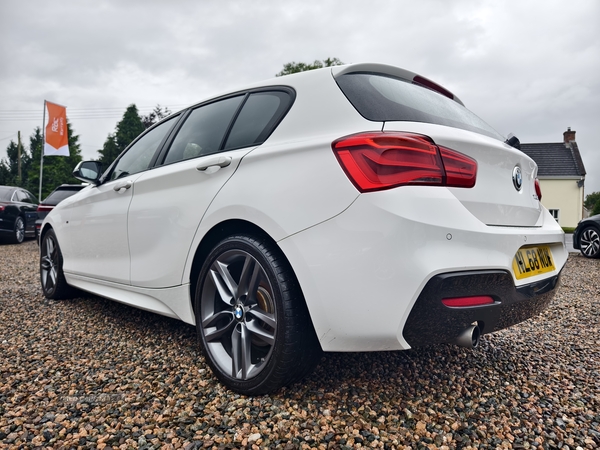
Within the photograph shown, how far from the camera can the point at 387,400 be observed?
6.45 feet

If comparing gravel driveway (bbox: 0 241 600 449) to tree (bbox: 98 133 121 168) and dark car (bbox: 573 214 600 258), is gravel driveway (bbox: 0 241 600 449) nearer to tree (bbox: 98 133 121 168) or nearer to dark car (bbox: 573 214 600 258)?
dark car (bbox: 573 214 600 258)

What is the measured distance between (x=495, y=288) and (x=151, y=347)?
206cm

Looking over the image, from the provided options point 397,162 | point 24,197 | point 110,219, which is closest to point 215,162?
point 397,162

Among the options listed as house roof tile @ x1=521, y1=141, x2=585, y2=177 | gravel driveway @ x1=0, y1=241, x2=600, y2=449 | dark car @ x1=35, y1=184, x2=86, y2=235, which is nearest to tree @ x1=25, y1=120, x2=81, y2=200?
dark car @ x1=35, y1=184, x2=86, y2=235

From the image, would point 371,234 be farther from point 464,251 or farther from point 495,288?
point 495,288

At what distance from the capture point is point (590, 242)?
875 cm

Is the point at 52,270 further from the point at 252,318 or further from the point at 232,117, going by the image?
the point at 252,318

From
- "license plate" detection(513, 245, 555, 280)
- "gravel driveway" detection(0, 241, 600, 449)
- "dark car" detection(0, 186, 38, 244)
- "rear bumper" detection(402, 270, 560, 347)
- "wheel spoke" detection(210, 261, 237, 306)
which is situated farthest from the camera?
"dark car" detection(0, 186, 38, 244)

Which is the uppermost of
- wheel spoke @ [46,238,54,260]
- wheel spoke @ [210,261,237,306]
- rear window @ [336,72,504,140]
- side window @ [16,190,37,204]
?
rear window @ [336,72,504,140]

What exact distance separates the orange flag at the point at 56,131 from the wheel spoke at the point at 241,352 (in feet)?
62.7

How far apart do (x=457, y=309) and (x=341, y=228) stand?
0.51 meters

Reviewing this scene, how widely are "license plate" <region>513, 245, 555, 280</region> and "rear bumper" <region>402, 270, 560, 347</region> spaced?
Answer: 0.09 metres

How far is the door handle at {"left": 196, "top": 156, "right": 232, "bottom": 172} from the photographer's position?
86.0 inches

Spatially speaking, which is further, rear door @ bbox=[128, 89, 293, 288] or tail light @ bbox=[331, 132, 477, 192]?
rear door @ bbox=[128, 89, 293, 288]
